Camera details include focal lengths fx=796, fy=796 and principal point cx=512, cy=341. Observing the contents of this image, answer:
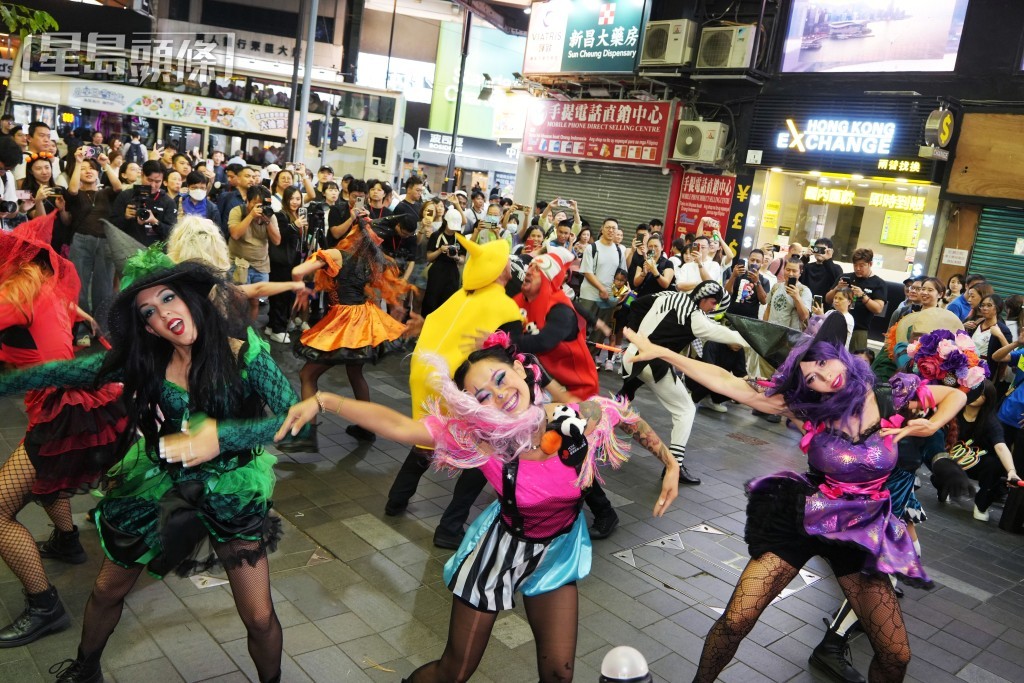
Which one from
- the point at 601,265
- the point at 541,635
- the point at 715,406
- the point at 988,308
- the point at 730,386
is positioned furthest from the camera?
the point at 601,265

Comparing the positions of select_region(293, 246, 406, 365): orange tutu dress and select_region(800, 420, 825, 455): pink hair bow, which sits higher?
select_region(800, 420, 825, 455): pink hair bow

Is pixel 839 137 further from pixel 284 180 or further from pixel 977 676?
pixel 977 676

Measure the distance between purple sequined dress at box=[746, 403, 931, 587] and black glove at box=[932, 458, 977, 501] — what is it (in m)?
2.38

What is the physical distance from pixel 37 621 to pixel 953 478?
5.62 meters

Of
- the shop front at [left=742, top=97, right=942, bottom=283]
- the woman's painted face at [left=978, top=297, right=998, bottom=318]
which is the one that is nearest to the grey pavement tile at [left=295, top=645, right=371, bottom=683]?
the woman's painted face at [left=978, top=297, right=998, bottom=318]

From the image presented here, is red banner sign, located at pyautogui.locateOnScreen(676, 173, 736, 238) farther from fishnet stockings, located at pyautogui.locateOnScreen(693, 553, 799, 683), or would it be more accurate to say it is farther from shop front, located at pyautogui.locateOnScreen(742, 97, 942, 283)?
fishnet stockings, located at pyautogui.locateOnScreen(693, 553, 799, 683)

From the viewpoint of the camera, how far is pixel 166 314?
2867mm

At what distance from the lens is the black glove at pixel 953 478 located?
5523 mm

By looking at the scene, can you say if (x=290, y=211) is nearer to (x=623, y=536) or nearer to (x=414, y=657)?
(x=623, y=536)

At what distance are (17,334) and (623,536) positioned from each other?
12.8 feet

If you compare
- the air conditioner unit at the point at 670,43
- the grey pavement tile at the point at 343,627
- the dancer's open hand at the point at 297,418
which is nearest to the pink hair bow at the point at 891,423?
the dancer's open hand at the point at 297,418

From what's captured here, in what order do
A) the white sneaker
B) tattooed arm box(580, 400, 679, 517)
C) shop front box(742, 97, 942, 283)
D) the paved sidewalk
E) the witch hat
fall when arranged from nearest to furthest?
1. tattooed arm box(580, 400, 679, 517)
2. the paved sidewalk
3. the witch hat
4. the white sneaker
5. shop front box(742, 97, 942, 283)

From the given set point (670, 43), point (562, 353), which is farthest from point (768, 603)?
point (670, 43)

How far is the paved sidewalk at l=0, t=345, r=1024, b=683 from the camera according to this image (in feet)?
12.1
